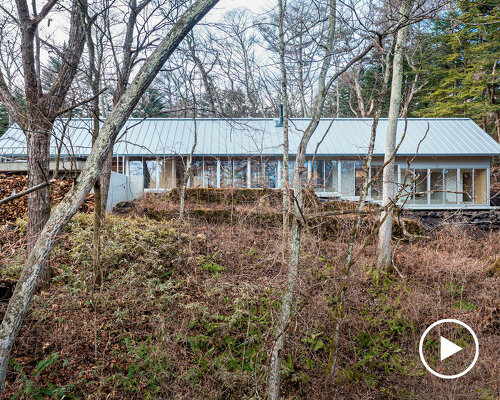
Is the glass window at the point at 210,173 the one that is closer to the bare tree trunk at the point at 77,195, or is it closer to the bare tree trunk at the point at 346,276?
the bare tree trunk at the point at 346,276

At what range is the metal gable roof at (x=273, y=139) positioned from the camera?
49.0ft

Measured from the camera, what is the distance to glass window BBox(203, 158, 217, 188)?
15469 mm

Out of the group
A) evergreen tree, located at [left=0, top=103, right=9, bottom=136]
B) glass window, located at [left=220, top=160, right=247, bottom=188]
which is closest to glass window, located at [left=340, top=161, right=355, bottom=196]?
glass window, located at [left=220, top=160, right=247, bottom=188]

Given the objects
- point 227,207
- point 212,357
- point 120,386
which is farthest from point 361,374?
point 227,207

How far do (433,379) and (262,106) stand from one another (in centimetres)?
1790

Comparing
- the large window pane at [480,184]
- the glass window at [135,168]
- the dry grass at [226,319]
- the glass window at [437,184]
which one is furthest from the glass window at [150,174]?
the large window pane at [480,184]

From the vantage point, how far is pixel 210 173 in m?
15.6

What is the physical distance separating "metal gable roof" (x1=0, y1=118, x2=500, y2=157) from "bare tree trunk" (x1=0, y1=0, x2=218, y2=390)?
10838 millimetres

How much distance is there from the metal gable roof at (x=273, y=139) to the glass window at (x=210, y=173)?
60 centimetres

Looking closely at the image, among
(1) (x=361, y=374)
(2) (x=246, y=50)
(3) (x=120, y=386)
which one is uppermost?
(2) (x=246, y=50)

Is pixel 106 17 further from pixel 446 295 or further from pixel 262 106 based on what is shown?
pixel 262 106

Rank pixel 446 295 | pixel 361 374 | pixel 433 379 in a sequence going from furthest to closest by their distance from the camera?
pixel 446 295 → pixel 361 374 → pixel 433 379

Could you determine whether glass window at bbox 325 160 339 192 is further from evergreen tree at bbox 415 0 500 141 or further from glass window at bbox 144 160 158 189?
glass window at bbox 144 160 158 189

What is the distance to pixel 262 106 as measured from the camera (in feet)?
67.2
